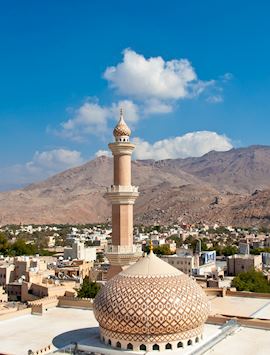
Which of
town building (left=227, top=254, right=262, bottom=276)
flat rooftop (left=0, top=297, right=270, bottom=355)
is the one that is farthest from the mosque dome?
town building (left=227, top=254, right=262, bottom=276)

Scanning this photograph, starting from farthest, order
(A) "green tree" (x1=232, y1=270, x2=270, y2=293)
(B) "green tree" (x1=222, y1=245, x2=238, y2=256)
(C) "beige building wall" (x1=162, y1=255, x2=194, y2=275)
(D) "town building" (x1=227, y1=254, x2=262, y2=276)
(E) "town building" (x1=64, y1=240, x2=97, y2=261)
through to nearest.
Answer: (B) "green tree" (x1=222, y1=245, x2=238, y2=256) → (E) "town building" (x1=64, y1=240, x2=97, y2=261) → (D) "town building" (x1=227, y1=254, x2=262, y2=276) → (C) "beige building wall" (x1=162, y1=255, x2=194, y2=275) → (A) "green tree" (x1=232, y1=270, x2=270, y2=293)

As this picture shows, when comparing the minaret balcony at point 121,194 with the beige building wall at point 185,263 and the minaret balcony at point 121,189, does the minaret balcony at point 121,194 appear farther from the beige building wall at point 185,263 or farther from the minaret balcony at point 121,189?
the beige building wall at point 185,263

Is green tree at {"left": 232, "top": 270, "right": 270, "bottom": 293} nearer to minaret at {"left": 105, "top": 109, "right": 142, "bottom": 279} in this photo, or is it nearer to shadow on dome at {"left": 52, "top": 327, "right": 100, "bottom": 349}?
minaret at {"left": 105, "top": 109, "right": 142, "bottom": 279}

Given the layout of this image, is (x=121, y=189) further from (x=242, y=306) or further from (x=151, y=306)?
(x=151, y=306)

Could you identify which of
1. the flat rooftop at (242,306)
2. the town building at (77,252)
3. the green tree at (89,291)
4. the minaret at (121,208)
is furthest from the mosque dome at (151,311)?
the town building at (77,252)

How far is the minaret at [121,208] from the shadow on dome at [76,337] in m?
4.47

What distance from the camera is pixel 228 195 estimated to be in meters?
131

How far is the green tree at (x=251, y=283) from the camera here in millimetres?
28183

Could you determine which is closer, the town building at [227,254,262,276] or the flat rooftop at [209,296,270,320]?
the flat rooftop at [209,296,270,320]

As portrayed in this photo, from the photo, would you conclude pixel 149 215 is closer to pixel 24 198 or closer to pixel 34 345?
pixel 24 198

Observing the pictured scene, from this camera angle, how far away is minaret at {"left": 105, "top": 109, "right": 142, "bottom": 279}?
19.5 metres

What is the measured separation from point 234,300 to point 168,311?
32.1ft

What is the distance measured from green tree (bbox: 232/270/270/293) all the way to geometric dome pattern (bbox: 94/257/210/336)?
15.6 meters

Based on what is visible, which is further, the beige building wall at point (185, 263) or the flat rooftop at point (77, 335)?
the beige building wall at point (185, 263)
